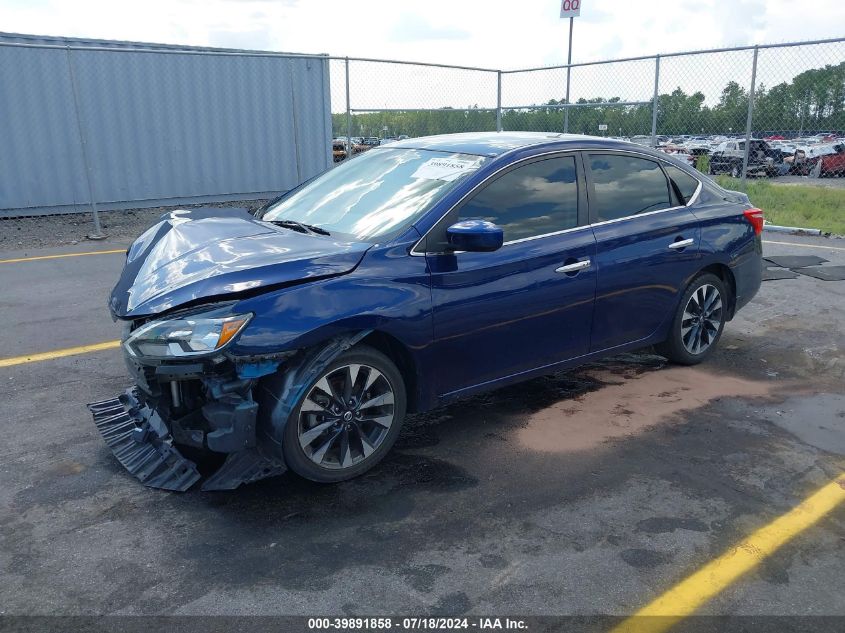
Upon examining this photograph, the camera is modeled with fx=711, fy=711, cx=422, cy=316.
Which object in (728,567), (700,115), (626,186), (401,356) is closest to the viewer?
(728,567)

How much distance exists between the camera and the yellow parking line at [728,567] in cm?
262

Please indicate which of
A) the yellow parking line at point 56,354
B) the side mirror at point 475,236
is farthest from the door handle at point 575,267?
the yellow parking line at point 56,354

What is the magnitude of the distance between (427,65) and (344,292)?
35.9ft

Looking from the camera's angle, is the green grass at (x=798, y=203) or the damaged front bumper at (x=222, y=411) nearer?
the damaged front bumper at (x=222, y=411)

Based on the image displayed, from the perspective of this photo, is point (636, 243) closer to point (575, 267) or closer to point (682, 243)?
point (682, 243)

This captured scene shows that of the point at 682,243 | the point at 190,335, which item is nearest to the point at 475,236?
the point at 190,335

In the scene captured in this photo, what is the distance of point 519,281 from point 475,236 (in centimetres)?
55

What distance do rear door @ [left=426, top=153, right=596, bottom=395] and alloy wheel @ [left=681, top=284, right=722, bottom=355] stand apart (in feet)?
3.68

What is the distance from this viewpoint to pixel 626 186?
4.64 metres

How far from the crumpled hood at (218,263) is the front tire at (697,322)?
258 centimetres

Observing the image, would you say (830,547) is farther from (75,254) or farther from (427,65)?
(427,65)

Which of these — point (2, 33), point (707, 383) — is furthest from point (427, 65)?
point (707, 383)

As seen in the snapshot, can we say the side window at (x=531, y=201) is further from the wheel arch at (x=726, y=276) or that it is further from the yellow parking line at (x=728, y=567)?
the yellow parking line at (x=728, y=567)

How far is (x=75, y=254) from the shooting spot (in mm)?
9398
